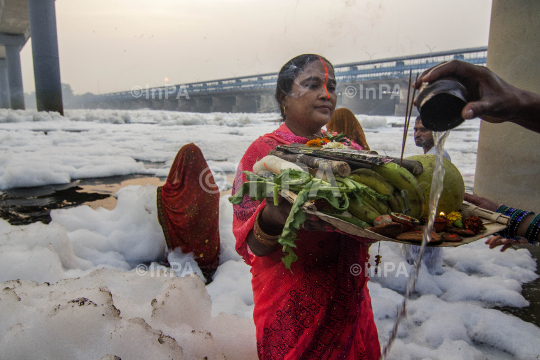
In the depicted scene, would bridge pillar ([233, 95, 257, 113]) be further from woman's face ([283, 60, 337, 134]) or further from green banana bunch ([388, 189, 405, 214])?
green banana bunch ([388, 189, 405, 214])

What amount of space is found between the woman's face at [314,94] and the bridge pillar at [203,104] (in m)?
8.78

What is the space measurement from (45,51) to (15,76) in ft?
49.9

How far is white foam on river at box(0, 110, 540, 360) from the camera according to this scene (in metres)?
1.11

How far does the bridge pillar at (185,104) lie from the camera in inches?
454

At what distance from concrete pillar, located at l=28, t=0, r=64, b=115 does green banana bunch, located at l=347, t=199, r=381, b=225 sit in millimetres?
9378

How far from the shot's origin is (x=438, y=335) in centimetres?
281

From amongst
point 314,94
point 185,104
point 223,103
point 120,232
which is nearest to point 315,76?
point 314,94

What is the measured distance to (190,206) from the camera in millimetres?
3635

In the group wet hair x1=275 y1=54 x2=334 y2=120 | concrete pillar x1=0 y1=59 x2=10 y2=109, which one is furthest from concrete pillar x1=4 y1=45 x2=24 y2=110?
wet hair x1=275 y1=54 x2=334 y2=120

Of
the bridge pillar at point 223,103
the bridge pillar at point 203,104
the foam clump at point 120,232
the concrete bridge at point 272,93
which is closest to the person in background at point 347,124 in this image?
the concrete bridge at point 272,93

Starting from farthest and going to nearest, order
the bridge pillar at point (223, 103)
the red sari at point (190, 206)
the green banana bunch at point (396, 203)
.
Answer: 1. the bridge pillar at point (223, 103)
2. the red sari at point (190, 206)
3. the green banana bunch at point (396, 203)

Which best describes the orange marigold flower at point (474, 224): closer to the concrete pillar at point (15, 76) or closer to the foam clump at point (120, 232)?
the foam clump at point (120, 232)

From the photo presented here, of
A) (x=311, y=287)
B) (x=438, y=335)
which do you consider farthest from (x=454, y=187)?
(x=438, y=335)

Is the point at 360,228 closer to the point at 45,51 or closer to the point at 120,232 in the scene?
the point at 120,232
